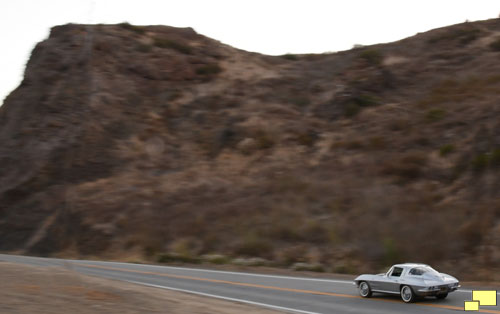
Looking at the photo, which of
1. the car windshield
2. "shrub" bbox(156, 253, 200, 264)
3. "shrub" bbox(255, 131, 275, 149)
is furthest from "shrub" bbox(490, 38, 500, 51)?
the car windshield

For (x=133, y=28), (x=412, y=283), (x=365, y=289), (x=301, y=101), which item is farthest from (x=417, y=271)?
(x=133, y=28)

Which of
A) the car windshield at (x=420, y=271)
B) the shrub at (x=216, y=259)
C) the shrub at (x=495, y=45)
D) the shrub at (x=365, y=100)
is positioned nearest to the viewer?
the car windshield at (x=420, y=271)

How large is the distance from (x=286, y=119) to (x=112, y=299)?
1259 inches

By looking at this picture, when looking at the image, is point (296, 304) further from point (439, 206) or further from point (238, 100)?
point (238, 100)

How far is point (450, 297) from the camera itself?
13031 millimetres

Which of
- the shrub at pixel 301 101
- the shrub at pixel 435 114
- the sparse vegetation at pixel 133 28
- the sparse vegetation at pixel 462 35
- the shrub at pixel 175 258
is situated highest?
the sparse vegetation at pixel 133 28

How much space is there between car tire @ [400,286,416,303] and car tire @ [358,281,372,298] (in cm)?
107

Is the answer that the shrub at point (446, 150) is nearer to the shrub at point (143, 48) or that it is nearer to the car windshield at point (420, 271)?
the car windshield at point (420, 271)

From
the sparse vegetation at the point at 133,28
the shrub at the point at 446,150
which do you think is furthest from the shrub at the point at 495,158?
the sparse vegetation at the point at 133,28

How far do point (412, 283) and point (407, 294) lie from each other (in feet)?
1.03

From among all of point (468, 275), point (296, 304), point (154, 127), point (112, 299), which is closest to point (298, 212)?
point (468, 275)

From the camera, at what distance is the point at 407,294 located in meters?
12.7

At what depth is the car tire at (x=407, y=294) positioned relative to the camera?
12.5 m

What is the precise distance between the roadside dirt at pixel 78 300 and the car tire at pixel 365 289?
2.75 m
